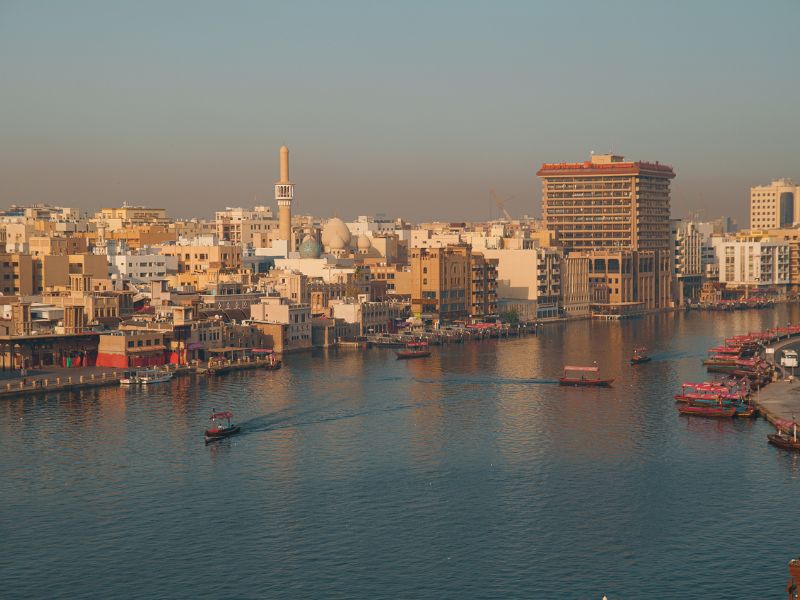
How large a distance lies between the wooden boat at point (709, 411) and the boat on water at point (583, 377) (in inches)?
514

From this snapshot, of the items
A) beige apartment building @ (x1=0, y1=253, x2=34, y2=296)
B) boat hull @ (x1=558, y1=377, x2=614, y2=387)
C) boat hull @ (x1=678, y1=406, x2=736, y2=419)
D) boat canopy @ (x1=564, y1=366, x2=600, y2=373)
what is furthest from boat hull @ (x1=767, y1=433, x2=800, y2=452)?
beige apartment building @ (x1=0, y1=253, x2=34, y2=296)

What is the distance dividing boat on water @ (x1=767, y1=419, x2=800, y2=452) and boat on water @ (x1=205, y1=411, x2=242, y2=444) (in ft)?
94.4

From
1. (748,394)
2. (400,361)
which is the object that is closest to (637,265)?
(400,361)

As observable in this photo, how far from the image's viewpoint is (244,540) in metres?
46.9

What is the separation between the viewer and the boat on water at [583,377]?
87125mm

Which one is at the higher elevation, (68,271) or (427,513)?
(68,271)

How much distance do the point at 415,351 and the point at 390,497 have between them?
5564cm

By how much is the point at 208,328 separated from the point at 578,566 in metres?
62.3

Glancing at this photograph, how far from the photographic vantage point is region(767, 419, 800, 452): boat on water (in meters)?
62.2

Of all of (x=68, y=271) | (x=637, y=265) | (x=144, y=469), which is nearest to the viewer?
(x=144, y=469)

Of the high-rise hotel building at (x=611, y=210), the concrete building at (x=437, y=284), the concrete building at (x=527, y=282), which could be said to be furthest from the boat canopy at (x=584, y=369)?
the high-rise hotel building at (x=611, y=210)

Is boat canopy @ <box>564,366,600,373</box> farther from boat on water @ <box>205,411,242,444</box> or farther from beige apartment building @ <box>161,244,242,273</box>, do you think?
beige apartment building @ <box>161,244,242,273</box>

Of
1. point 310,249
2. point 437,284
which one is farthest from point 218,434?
point 310,249

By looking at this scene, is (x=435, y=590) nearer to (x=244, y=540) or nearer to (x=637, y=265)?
(x=244, y=540)
